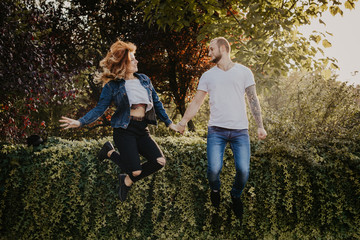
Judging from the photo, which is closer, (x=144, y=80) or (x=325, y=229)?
(x=144, y=80)

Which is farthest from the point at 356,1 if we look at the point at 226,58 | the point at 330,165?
the point at 226,58

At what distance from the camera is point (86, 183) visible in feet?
17.4

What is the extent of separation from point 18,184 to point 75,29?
26.9 ft

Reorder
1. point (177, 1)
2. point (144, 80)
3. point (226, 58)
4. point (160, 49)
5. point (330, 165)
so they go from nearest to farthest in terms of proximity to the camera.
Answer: point (226, 58)
point (144, 80)
point (330, 165)
point (177, 1)
point (160, 49)

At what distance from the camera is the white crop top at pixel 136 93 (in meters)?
4.10

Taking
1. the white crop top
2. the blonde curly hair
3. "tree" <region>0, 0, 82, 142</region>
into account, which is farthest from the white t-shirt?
"tree" <region>0, 0, 82, 142</region>

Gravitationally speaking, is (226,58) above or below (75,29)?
below

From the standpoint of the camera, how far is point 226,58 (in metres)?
4.09

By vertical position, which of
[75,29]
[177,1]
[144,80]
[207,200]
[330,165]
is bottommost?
[207,200]

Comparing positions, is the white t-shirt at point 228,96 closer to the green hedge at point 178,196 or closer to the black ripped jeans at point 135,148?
the black ripped jeans at point 135,148

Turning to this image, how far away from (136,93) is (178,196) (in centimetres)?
225

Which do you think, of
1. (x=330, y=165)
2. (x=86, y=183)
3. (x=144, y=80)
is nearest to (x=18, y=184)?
(x=86, y=183)

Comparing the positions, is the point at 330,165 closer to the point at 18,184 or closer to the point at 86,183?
the point at 86,183

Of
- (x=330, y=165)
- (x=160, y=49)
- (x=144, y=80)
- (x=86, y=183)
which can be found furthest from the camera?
(x=160, y=49)
